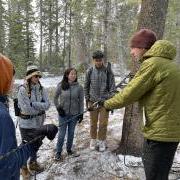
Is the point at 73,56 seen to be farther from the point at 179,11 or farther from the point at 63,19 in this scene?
the point at 179,11

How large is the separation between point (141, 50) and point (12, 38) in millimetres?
28041

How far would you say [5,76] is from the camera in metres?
2.53

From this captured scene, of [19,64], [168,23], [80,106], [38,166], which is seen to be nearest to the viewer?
[38,166]

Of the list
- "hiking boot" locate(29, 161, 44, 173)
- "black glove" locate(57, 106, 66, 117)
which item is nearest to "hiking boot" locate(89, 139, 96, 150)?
"black glove" locate(57, 106, 66, 117)

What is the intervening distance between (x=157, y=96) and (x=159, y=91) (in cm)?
6

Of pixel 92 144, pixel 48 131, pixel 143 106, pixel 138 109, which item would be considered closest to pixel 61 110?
pixel 92 144

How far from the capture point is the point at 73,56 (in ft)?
191

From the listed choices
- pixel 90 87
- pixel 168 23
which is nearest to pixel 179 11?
pixel 168 23

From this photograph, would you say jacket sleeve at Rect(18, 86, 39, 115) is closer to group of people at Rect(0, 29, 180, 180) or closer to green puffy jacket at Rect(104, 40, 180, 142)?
group of people at Rect(0, 29, 180, 180)

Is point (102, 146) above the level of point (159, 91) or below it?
below

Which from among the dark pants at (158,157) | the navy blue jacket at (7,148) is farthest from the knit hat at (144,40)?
the navy blue jacket at (7,148)

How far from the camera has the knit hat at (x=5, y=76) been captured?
251cm

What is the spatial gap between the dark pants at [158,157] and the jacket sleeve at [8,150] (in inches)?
78.1

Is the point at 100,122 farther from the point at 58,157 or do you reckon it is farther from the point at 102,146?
the point at 58,157
